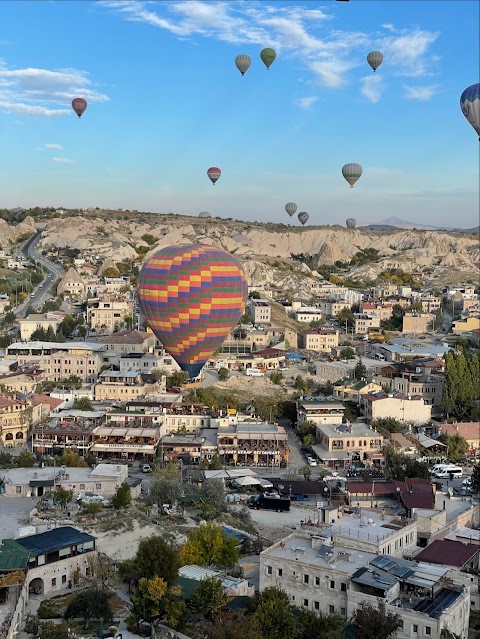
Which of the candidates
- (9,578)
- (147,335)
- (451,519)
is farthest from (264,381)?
(9,578)

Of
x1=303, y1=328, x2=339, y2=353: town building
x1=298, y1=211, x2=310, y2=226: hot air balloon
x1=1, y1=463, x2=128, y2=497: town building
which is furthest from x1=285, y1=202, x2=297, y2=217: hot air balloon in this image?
x1=1, y1=463, x2=128, y2=497: town building

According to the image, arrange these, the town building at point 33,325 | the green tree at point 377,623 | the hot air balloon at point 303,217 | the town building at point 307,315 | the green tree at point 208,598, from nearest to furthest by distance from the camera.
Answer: the green tree at point 377,623, the green tree at point 208,598, the town building at point 33,325, the town building at point 307,315, the hot air balloon at point 303,217

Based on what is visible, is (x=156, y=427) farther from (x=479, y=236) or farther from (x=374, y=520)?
(x=479, y=236)

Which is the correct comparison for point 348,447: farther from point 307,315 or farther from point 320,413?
point 307,315

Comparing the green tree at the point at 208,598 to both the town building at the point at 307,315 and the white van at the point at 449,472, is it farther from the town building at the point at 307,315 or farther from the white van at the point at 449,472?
the town building at the point at 307,315

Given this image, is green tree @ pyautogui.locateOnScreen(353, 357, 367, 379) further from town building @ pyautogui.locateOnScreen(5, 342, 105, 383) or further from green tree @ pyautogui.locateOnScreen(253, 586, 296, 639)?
green tree @ pyautogui.locateOnScreen(253, 586, 296, 639)

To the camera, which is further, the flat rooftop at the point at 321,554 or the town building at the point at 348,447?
the town building at the point at 348,447

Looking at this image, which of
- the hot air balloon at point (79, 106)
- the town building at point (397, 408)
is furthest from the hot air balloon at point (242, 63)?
the town building at point (397, 408)
